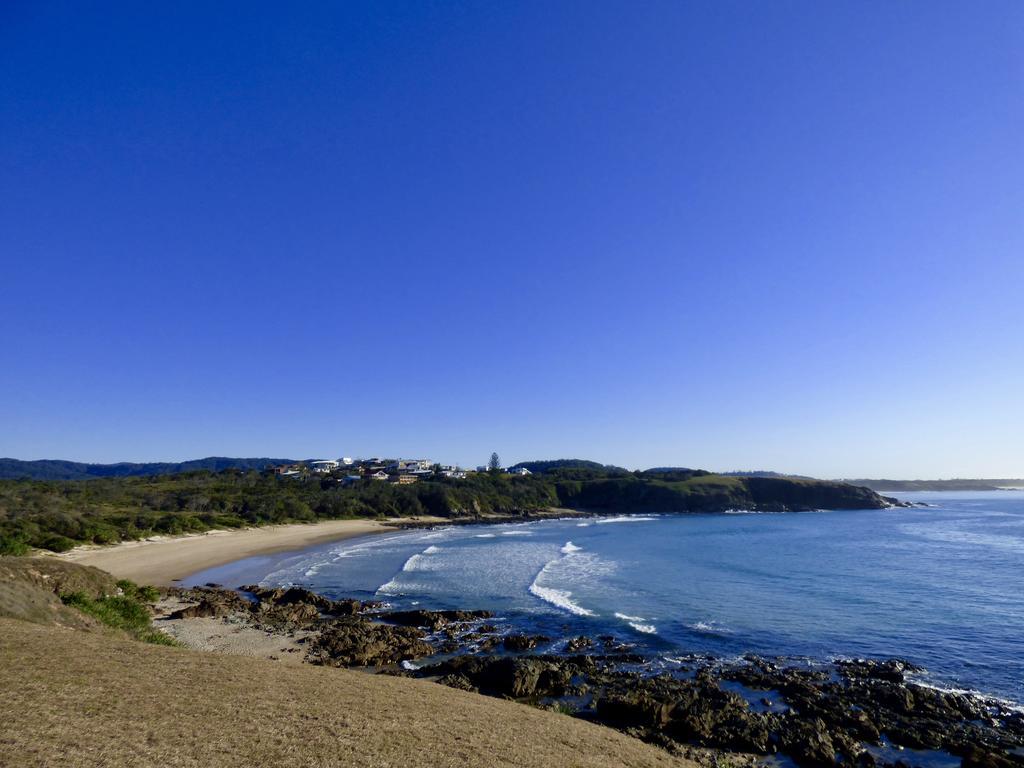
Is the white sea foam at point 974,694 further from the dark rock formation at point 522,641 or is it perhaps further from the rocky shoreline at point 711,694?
the dark rock formation at point 522,641

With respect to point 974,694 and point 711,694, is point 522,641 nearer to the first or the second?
point 711,694

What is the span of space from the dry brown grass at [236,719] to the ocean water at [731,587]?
508 inches

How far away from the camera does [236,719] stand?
10523 mm

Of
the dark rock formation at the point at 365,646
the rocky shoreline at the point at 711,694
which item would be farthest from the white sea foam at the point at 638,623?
the dark rock formation at the point at 365,646

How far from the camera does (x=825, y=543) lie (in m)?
66.4

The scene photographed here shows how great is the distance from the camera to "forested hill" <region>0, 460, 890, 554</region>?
56094 millimetres

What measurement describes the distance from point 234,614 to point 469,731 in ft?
75.2

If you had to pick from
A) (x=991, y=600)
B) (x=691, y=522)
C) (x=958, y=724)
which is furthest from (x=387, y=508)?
(x=958, y=724)

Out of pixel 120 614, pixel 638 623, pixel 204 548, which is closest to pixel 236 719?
pixel 120 614

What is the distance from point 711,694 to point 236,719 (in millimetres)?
15351

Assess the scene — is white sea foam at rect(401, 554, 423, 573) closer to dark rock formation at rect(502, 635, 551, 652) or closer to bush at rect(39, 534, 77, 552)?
dark rock formation at rect(502, 635, 551, 652)

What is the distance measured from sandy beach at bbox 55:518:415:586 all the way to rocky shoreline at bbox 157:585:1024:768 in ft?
57.6

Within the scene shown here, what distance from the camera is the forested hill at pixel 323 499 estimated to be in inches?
2208

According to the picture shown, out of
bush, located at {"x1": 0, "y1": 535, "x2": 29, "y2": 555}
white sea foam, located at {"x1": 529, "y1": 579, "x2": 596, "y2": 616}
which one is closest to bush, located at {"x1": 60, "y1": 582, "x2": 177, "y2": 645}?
bush, located at {"x1": 0, "y1": 535, "x2": 29, "y2": 555}
